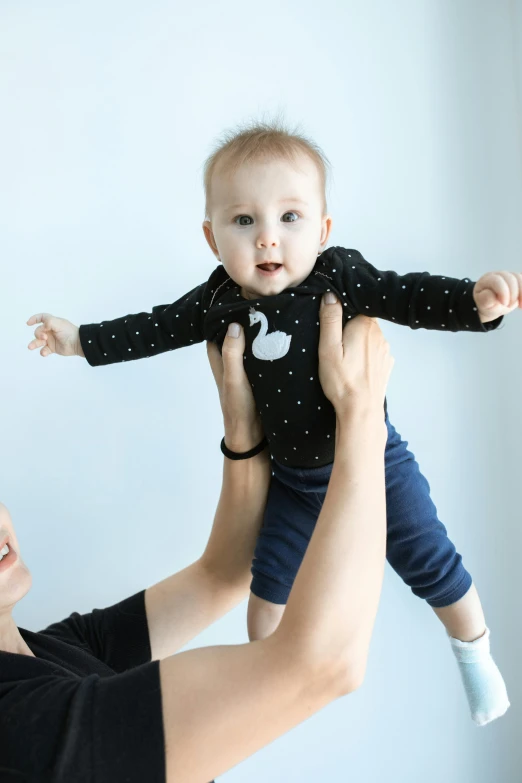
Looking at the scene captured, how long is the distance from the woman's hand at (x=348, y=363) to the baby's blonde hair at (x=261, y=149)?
0.21 m

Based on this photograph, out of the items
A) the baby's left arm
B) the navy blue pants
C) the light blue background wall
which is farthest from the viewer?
the light blue background wall

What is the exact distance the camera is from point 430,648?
204 centimetres

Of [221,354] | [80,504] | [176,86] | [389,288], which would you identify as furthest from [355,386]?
[176,86]

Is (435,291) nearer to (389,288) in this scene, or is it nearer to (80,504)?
(389,288)

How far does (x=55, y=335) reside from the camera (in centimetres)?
130

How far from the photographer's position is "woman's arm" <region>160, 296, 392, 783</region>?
2.81ft

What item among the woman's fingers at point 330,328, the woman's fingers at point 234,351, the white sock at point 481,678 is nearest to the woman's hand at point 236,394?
the woman's fingers at point 234,351

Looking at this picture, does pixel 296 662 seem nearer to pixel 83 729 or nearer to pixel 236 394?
pixel 83 729

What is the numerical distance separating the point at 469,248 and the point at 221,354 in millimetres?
941

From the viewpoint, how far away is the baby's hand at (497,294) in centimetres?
93

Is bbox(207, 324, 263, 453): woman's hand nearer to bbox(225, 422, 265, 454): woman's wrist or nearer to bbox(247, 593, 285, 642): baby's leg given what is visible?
bbox(225, 422, 265, 454): woman's wrist

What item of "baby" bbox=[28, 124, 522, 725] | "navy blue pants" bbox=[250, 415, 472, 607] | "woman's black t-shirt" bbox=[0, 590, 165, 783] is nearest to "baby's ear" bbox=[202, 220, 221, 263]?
"baby" bbox=[28, 124, 522, 725]

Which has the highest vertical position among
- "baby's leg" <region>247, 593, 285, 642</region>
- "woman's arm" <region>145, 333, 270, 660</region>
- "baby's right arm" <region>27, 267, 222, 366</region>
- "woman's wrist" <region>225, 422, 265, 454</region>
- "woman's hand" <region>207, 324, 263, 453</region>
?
"baby's right arm" <region>27, 267, 222, 366</region>

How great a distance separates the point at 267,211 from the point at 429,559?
2.01ft
